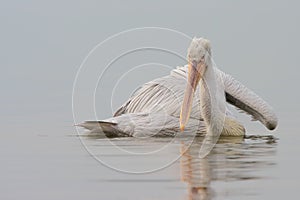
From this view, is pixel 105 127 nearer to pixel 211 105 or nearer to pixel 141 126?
pixel 141 126

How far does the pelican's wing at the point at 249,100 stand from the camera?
15.6 metres

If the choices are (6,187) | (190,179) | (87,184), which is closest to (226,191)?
(190,179)

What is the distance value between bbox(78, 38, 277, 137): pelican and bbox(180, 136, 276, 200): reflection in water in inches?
16.1

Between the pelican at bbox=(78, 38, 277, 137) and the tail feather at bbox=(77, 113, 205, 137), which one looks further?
the tail feather at bbox=(77, 113, 205, 137)

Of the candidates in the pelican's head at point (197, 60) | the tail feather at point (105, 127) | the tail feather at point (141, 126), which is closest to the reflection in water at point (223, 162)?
the tail feather at point (141, 126)

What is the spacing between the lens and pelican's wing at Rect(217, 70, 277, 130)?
1564 cm

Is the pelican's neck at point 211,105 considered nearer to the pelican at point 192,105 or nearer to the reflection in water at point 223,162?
the pelican at point 192,105

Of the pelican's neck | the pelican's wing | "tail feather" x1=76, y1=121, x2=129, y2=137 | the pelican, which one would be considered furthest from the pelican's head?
the pelican's wing

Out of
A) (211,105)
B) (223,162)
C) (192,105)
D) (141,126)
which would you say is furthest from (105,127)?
(223,162)

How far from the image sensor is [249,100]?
51.4 ft

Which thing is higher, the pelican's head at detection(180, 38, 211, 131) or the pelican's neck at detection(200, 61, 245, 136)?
the pelican's head at detection(180, 38, 211, 131)

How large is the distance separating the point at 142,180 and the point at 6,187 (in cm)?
133

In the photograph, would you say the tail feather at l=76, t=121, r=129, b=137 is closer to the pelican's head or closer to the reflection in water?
the reflection in water

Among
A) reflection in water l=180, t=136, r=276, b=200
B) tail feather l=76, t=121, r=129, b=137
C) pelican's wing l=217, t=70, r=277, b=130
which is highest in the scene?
pelican's wing l=217, t=70, r=277, b=130
